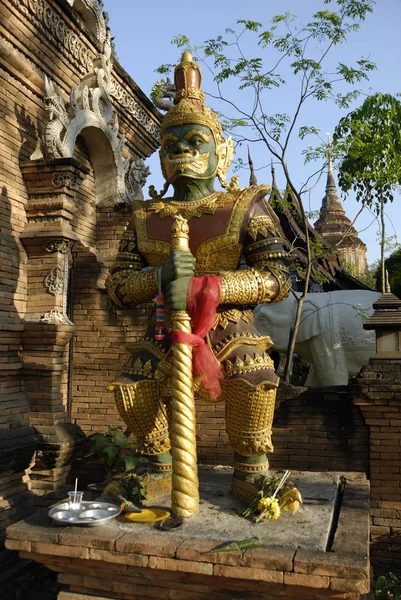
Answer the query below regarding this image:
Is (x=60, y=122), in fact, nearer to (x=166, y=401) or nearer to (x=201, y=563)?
(x=166, y=401)

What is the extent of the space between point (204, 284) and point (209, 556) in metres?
1.52

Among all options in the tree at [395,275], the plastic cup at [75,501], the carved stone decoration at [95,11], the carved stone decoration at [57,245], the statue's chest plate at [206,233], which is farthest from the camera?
the tree at [395,275]

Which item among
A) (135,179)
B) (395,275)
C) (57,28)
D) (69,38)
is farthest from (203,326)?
(395,275)

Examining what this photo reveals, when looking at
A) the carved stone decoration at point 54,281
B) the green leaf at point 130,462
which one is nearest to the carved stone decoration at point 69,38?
the carved stone decoration at point 54,281

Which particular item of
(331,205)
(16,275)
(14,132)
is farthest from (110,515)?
(331,205)

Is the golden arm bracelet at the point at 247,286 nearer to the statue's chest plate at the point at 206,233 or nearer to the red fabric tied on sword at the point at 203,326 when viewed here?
the red fabric tied on sword at the point at 203,326

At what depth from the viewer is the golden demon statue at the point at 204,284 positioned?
344 centimetres

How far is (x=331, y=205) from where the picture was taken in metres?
25.0

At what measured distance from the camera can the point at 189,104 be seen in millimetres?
3824

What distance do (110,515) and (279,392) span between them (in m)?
2.60

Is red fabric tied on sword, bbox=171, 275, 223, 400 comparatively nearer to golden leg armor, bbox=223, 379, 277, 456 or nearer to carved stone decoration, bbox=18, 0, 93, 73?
golden leg armor, bbox=223, 379, 277, 456

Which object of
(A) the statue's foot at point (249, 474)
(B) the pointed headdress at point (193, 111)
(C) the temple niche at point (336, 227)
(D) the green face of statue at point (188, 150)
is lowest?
(A) the statue's foot at point (249, 474)

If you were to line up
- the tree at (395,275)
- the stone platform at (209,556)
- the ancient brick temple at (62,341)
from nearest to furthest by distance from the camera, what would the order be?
the stone platform at (209,556), the ancient brick temple at (62,341), the tree at (395,275)

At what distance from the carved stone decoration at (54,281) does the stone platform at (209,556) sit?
7.85 ft
